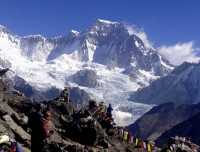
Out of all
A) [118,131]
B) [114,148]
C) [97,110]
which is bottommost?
[114,148]

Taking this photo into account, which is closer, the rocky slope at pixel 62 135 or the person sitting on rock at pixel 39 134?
the person sitting on rock at pixel 39 134

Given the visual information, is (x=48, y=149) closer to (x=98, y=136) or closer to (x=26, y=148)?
(x=26, y=148)

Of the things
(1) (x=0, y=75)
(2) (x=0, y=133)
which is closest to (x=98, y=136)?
(2) (x=0, y=133)

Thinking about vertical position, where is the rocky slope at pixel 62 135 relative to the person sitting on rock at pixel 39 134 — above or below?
→ above

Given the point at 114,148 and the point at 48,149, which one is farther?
the point at 114,148

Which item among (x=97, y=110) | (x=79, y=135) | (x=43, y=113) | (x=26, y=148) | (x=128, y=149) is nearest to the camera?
(x=43, y=113)

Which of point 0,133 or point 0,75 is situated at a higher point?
A: point 0,75

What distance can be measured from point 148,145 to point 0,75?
2494cm

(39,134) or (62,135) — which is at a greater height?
(62,135)

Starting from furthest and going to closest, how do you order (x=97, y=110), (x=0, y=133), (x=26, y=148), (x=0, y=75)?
(x=0, y=75), (x=97, y=110), (x=26, y=148), (x=0, y=133)

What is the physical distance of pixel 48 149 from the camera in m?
29.0

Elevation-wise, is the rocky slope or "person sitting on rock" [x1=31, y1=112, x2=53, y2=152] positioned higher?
the rocky slope

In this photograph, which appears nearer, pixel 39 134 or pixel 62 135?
pixel 39 134

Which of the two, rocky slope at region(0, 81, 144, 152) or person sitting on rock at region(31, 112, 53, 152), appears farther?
rocky slope at region(0, 81, 144, 152)
